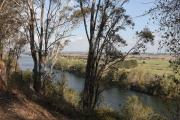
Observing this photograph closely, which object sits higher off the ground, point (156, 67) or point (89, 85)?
point (89, 85)

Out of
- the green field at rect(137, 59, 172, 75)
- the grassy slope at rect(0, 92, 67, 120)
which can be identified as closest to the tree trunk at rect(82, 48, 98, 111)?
the grassy slope at rect(0, 92, 67, 120)

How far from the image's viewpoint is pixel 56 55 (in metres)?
30.8

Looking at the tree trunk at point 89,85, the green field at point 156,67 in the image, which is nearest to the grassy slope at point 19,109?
the tree trunk at point 89,85

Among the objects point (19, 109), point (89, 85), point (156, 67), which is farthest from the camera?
point (156, 67)

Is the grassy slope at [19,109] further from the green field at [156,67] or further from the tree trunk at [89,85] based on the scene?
the green field at [156,67]

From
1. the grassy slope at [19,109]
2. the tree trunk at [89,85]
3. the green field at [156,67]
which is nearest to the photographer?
the grassy slope at [19,109]

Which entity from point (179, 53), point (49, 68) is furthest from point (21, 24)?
point (179, 53)

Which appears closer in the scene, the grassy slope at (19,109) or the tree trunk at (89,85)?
the grassy slope at (19,109)

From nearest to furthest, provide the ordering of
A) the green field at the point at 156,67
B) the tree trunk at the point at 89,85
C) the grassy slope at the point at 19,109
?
1. the grassy slope at the point at 19,109
2. the tree trunk at the point at 89,85
3. the green field at the point at 156,67

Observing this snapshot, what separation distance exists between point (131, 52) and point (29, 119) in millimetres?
15665

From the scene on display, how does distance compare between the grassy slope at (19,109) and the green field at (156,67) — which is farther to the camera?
the green field at (156,67)

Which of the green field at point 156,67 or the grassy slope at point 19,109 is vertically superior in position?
the grassy slope at point 19,109

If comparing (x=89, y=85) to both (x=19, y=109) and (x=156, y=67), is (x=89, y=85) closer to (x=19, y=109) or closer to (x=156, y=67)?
(x=19, y=109)

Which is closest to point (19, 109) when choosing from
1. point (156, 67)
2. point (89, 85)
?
point (89, 85)
